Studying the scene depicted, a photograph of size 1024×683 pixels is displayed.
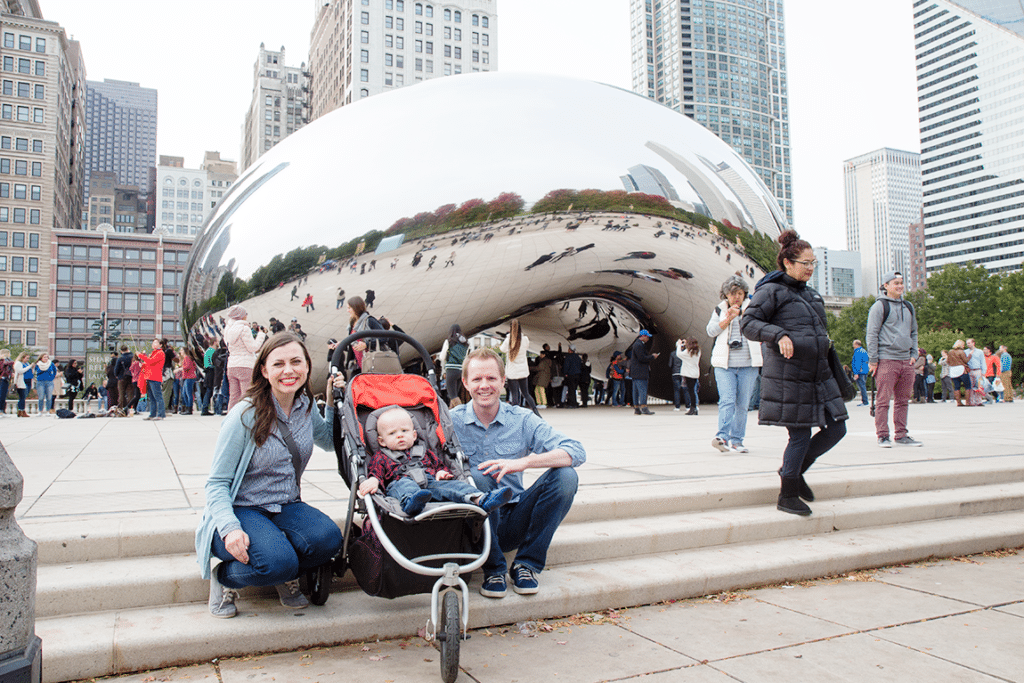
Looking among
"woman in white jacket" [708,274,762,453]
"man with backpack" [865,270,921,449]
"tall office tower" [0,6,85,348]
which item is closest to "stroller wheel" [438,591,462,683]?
"woman in white jacket" [708,274,762,453]

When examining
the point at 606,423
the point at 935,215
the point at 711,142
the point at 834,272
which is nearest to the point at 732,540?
the point at 606,423

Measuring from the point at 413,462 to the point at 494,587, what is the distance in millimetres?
639

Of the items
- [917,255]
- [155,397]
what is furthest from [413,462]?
[917,255]

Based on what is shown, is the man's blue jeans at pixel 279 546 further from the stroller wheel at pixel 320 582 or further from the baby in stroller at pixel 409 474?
the baby in stroller at pixel 409 474

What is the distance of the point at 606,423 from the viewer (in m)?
10.3

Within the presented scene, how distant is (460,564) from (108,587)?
1.41 m

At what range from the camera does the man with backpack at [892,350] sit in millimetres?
6723

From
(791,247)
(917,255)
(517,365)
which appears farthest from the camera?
(917,255)

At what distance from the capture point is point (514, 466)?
3.07 m

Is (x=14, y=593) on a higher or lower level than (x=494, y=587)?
higher

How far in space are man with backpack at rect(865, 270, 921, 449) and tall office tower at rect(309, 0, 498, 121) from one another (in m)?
89.7

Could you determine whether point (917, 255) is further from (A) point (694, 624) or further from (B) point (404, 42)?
(A) point (694, 624)

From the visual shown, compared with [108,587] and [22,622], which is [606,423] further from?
[22,622]

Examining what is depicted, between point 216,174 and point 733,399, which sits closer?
point 733,399
